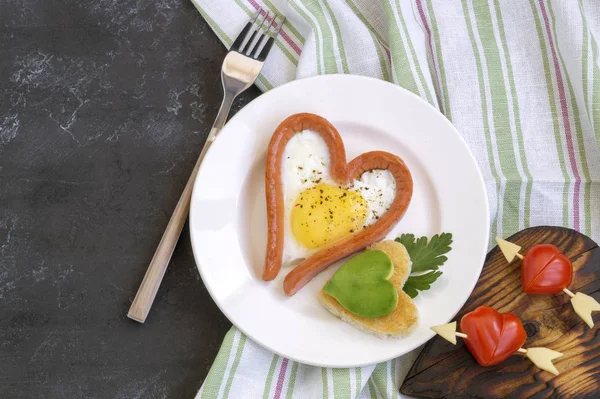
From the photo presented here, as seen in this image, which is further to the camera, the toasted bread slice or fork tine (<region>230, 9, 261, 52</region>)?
fork tine (<region>230, 9, 261, 52</region>)

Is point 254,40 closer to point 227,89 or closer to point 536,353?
point 227,89

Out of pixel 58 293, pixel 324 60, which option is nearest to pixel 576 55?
pixel 324 60

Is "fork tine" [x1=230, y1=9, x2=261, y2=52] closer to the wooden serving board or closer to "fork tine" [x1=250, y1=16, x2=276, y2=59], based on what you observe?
"fork tine" [x1=250, y1=16, x2=276, y2=59]

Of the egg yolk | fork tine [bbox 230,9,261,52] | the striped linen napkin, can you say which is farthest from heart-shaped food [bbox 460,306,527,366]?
fork tine [bbox 230,9,261,52]

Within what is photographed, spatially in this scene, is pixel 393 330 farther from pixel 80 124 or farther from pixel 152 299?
pixel 80 124

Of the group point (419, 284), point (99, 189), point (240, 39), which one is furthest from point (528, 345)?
point (99, 189)
